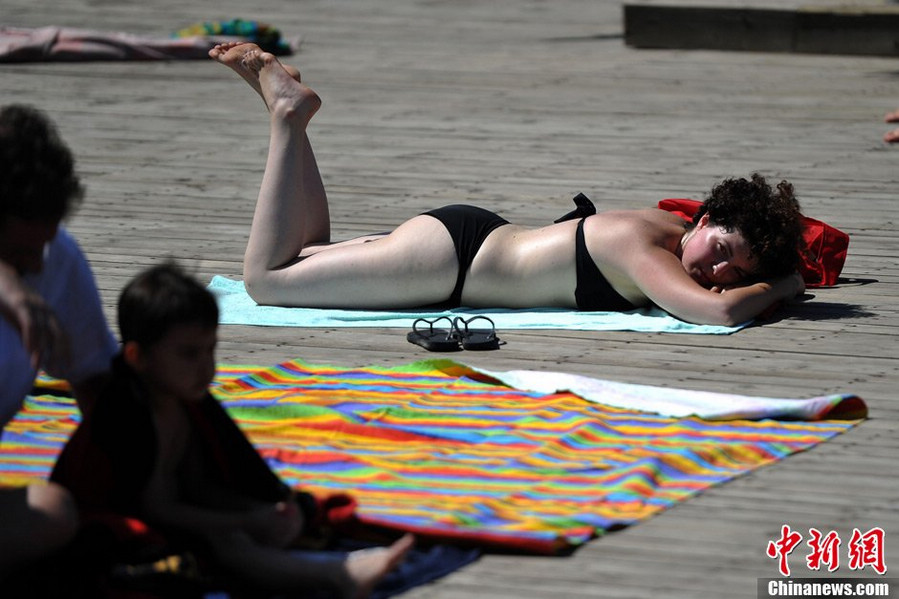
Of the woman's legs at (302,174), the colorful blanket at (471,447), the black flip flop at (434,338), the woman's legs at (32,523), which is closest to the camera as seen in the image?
the woman's legs at (32,523)

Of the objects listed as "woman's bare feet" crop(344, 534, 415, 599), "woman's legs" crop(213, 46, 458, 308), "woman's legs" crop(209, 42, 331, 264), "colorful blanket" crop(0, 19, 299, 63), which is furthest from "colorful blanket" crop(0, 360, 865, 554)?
"colorful blanket" crop(0, 19, 299, 63)

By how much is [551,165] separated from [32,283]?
192 inches

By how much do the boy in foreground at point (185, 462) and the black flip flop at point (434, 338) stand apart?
165cm

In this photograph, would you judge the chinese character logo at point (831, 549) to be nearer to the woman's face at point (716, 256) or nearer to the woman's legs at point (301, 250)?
the woman's face at point (716, 256)

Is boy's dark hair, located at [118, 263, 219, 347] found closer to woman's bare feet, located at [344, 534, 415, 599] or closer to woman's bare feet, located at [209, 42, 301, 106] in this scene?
woman's bare feet, located at [344, 534, 415, 599]

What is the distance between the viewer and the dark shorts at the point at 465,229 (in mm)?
4855

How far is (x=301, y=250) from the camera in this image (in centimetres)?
511

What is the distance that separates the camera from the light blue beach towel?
4.68 m

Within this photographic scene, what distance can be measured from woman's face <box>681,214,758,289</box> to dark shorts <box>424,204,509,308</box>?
623 mm

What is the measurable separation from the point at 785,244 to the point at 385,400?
1.44 m

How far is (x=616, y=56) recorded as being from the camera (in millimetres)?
11148

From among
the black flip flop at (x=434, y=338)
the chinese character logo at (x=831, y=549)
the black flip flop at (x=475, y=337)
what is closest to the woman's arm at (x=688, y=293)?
the black flip flop at (x=475, y=337)

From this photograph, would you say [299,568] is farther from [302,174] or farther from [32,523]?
[302,174]

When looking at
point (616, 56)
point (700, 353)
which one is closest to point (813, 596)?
point (700, 353)
